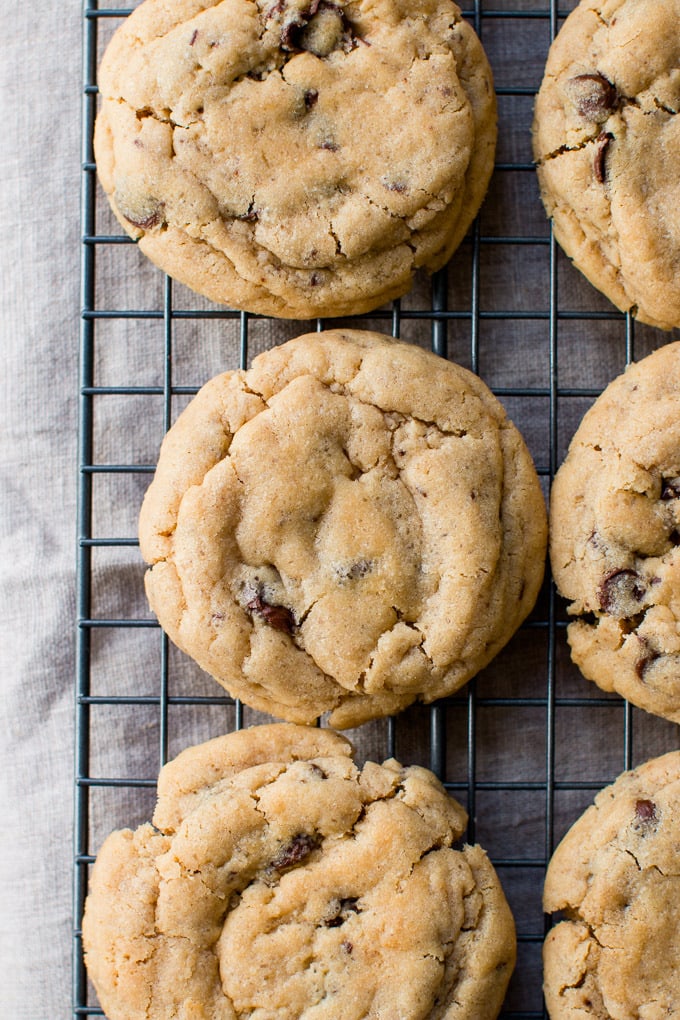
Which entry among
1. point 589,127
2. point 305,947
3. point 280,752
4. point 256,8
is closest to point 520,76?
point 589,127

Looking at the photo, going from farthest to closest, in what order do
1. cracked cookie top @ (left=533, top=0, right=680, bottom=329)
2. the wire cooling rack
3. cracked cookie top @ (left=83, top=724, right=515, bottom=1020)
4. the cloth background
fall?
the cloth background, the wire cooling rack, cracked cookie top @ (left=533, top=0, right=680, bottom=329), cracked cookie top @ (left=83, top=724, right=515, bottom=1020)

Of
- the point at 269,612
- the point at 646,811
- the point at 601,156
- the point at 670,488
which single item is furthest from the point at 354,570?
the point at 601,156

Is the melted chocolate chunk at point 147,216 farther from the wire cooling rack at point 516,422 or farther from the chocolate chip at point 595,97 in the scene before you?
the chocolate chip at point 595,97

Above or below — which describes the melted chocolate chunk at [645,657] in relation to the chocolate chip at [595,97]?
below

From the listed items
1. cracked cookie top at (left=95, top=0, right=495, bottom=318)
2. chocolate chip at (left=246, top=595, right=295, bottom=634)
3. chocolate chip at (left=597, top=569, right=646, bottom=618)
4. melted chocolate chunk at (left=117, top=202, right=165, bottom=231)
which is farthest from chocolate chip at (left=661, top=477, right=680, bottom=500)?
melted chocolate chunk at (left=117, top=202, right=165, bottom=231)

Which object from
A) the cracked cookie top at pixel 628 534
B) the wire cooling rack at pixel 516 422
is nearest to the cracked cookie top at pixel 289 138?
the wire cooling rack at pixel 516 422

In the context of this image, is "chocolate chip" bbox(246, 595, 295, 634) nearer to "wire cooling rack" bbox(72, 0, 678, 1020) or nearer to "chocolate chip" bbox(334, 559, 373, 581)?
"chocolate chip" bbox(334, 559, 373, 581)

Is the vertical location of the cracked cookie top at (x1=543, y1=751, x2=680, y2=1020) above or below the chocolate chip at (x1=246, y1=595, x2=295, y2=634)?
below

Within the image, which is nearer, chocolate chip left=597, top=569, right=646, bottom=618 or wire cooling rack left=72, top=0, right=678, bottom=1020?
chocolate chip left=597, top=569, right=646, bottom=618

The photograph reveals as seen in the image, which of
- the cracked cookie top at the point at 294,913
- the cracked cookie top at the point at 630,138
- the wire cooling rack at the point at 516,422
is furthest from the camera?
the wire cooling rack at the point at 516,422

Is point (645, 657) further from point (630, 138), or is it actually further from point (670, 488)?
point (630, 138)
